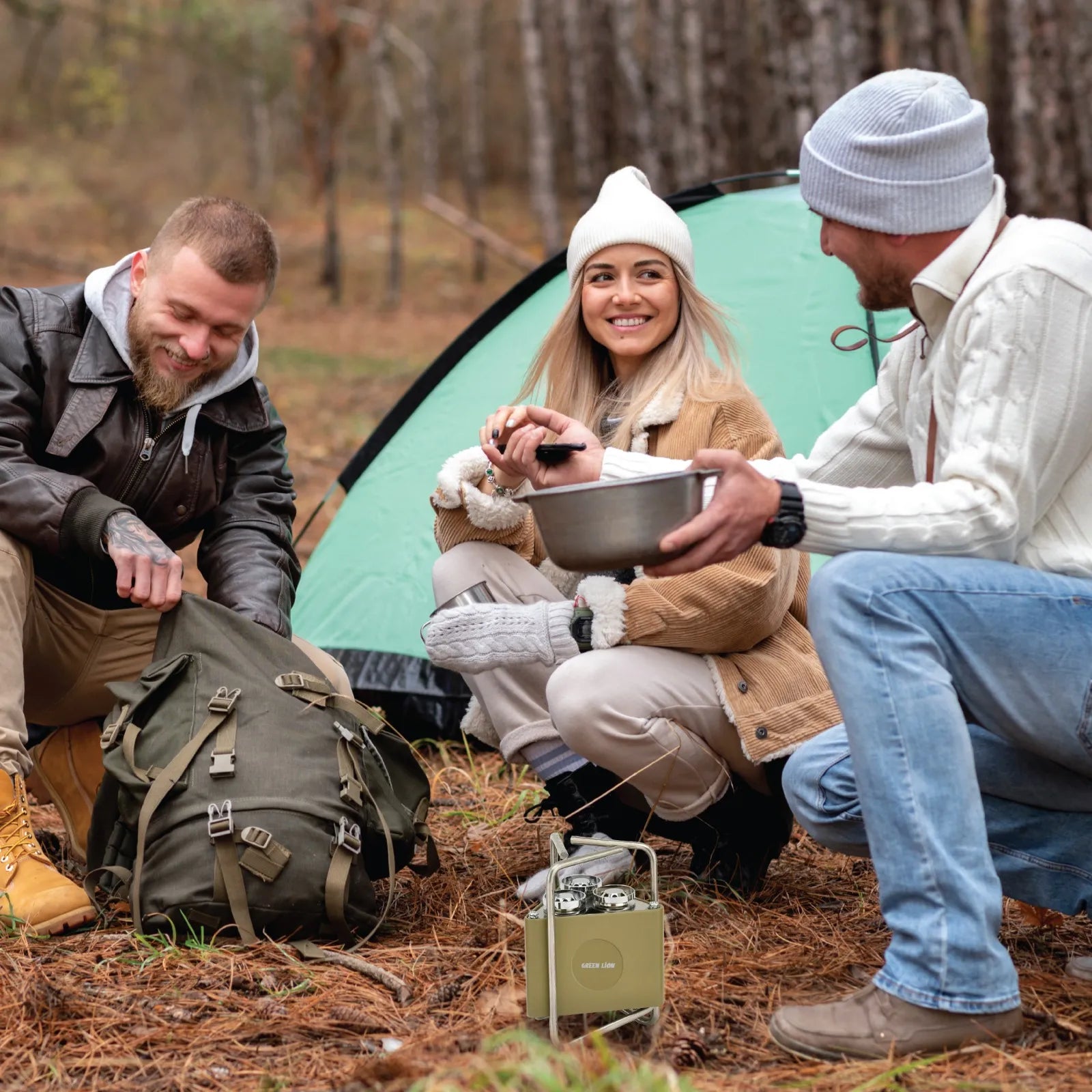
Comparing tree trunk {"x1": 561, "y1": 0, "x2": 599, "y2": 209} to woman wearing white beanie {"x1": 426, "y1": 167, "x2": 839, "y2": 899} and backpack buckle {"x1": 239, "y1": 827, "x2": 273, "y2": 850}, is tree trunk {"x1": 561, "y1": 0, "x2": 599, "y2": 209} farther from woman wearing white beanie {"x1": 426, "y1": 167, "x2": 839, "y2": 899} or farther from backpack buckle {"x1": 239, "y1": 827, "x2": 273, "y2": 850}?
backpack buckle {"x1": 239, "y1": 827, "x2": 273, "y2": 850}

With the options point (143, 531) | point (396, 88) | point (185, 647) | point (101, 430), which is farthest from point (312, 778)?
point (396, 88)

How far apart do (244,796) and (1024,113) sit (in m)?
7.87

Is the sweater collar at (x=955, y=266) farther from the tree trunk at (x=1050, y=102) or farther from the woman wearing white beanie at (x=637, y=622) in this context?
the tree trunk at (x=1050, y=102)

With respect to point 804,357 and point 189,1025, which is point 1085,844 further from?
point 804,357

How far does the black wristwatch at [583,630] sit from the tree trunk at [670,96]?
10664mm

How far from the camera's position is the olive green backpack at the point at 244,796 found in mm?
2471

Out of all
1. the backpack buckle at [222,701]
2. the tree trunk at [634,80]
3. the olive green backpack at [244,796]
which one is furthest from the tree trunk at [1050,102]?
the backpack buckle at [222,701]

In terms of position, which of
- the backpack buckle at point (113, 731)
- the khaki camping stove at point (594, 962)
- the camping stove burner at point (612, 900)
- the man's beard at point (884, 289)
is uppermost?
the man's beard at point (884, 289)

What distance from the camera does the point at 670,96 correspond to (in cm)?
1379

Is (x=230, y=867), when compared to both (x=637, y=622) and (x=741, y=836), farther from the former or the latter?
(x=741, y=836)

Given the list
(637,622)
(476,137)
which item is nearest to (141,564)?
(637,622)

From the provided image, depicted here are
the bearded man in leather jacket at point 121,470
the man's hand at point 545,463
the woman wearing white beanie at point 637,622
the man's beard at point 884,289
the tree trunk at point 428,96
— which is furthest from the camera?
the tree trunk at point 428,96

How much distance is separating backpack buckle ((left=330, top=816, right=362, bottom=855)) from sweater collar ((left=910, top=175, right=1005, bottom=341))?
139 centimetres

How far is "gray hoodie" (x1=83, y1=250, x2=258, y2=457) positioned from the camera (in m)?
3.01
